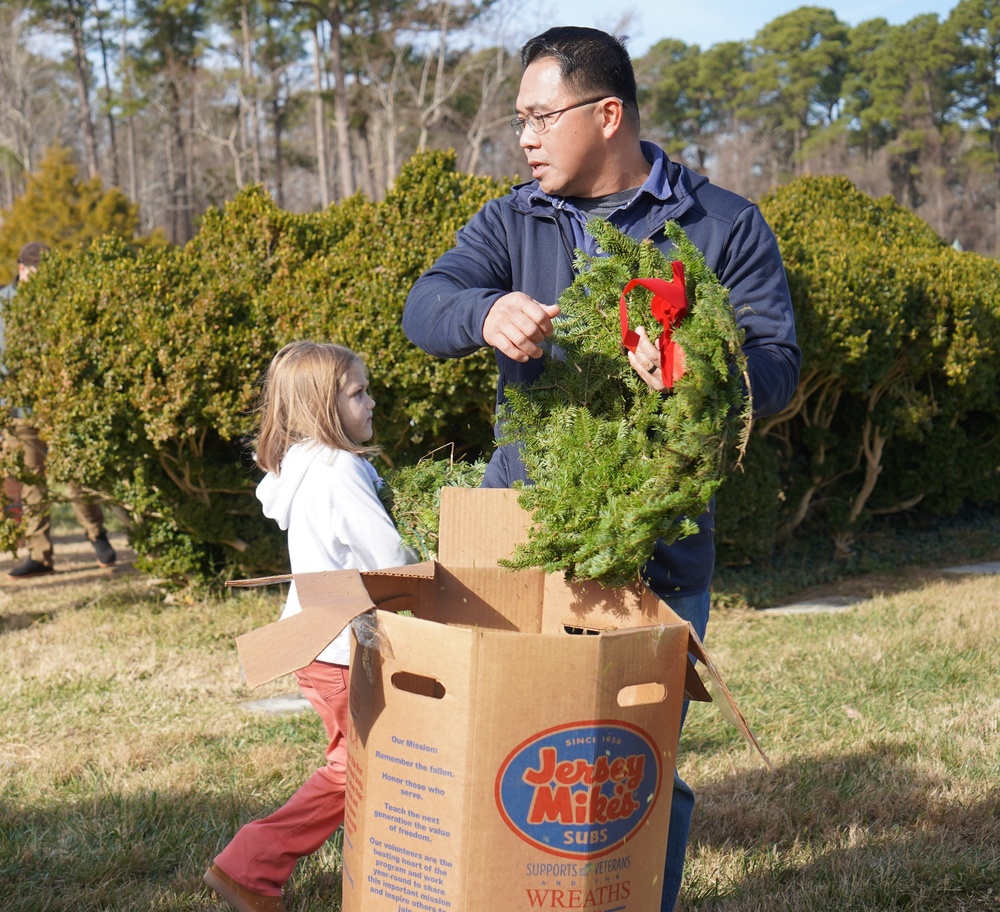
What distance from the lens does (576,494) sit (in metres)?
1.74

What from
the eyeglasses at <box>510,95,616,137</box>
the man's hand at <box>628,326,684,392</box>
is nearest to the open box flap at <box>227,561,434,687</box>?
the man's hand at <box>628,326,684,392</box>

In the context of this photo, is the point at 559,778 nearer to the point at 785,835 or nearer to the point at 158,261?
the point at 785,835

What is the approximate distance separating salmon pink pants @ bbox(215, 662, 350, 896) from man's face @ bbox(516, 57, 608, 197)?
1342 millimetres

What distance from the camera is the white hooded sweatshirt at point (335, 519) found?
2.58 meters

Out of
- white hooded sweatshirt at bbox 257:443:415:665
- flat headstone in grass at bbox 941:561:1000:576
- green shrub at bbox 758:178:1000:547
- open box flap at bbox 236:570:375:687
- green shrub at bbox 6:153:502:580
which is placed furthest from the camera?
flat headstone in grass at bbox 941:561:1000:576

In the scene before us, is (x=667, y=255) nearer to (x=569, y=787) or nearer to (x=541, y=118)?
(x=541, y=118)

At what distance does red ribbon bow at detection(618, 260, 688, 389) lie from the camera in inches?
64.2

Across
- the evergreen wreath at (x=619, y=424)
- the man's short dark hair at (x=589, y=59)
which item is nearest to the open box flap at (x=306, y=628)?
the evergreen wreath at (x=619, y=424)

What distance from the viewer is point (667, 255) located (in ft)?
6.43

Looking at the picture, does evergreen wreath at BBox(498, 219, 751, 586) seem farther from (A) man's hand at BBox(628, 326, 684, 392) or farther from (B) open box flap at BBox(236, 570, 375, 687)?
(B) open box flap at BBox(236, 570, 375, 687)

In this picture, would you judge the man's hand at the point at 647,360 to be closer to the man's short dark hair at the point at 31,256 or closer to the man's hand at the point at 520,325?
the man's hand at the point at 520,325

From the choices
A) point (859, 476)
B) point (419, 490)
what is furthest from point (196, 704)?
point (859, 476)

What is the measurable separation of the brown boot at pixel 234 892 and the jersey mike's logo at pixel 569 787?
1.40 meters

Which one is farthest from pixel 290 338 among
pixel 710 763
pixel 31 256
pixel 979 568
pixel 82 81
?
pixel 82 81
